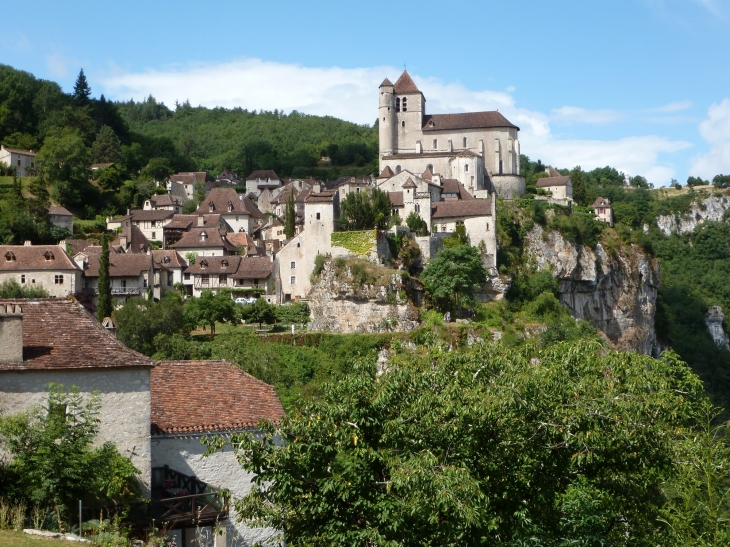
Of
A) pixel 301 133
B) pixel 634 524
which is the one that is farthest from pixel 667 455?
pixel 301 133

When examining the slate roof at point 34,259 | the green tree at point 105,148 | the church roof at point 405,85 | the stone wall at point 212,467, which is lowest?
the stone wall at point 212,467

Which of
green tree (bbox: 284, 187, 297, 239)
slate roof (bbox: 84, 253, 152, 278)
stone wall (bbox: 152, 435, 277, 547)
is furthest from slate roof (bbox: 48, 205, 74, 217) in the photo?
stone wall (bbox: 152, 435, 277, 547)

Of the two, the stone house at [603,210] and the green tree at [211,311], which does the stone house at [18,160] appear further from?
the stone house at [603,210]

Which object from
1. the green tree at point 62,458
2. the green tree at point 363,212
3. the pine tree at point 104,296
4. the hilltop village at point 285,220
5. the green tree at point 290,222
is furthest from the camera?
the green tree at point 290,222

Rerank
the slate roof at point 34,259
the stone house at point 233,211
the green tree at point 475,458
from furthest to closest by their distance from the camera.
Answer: the stone house at point 233,211
the slate roof at point 34,259
the green tree at point 475,458

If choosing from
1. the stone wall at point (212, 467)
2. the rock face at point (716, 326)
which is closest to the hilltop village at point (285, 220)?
the rock face at point (716, 326)

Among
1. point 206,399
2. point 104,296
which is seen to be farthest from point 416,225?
point 206,399

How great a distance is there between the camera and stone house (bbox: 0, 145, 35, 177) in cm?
9969

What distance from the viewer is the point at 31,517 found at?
1952 cm

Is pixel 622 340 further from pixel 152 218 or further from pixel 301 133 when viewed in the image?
pixel 301 133

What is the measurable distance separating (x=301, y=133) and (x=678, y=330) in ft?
279

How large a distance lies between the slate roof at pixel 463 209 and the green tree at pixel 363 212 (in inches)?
204

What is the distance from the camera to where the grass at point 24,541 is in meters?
17.1

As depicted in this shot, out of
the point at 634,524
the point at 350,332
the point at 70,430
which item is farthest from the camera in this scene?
the point at 350,332
